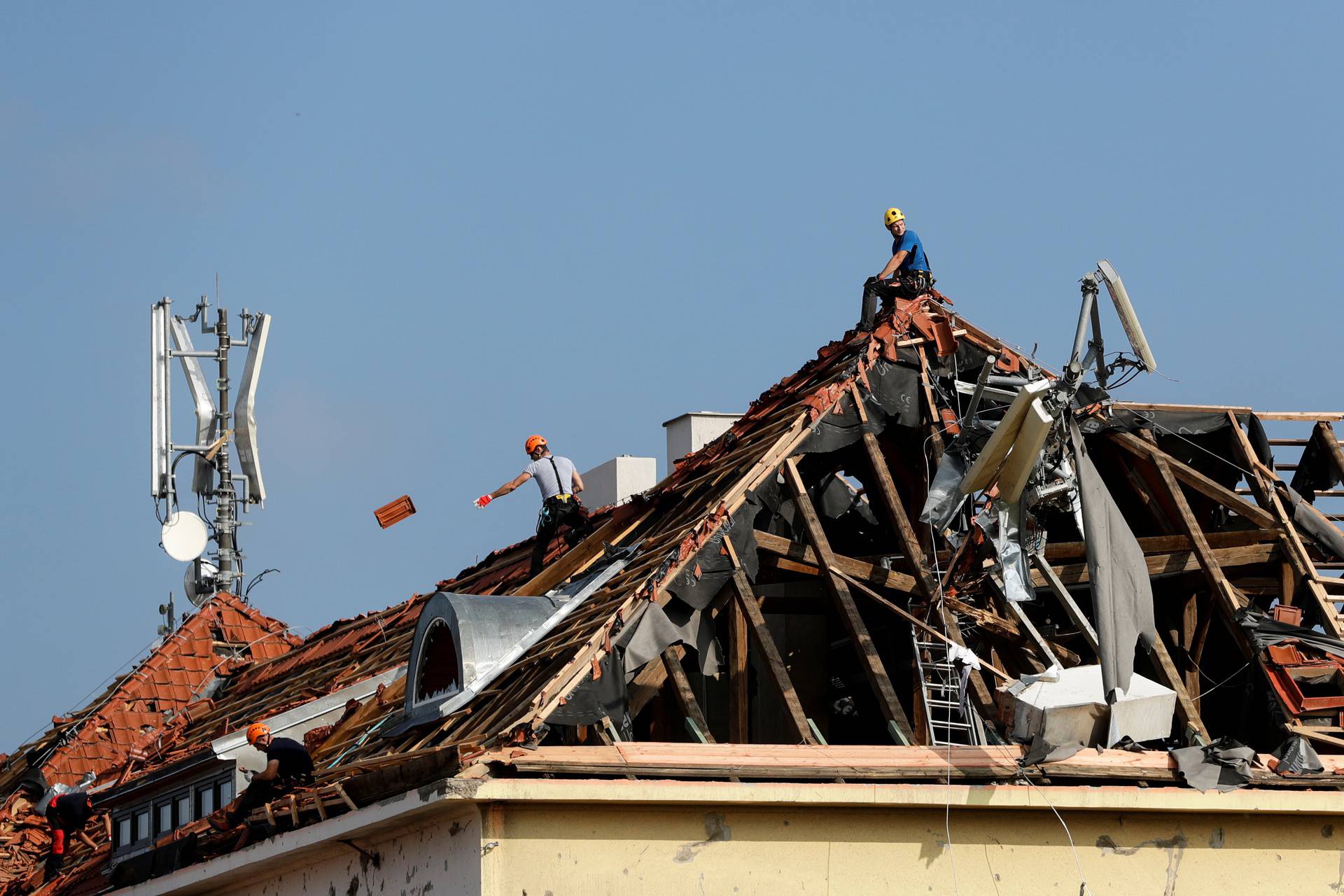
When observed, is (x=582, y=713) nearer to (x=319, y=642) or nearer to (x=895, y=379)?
(x=895, y=379)

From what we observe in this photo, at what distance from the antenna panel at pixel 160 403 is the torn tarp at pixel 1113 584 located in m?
20.2

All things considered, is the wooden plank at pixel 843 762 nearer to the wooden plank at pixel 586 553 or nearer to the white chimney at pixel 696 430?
the wooden plank at pixel 586 553

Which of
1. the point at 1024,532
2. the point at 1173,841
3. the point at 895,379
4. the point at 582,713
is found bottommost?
the point at 1173,841

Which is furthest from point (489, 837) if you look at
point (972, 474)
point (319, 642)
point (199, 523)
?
point (199, 523)

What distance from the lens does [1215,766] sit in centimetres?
1505

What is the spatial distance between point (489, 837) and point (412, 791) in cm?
71

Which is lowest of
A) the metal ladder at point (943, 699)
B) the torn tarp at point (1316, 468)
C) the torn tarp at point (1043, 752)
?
the torn tarp at point (1043, 752)

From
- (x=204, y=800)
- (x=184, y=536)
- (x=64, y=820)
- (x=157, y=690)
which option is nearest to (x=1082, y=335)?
(x=204, y=800)

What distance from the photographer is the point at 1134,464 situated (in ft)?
63.9

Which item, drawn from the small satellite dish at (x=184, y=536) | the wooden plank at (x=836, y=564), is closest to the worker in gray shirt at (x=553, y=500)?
the wooden plank at (x=836, y=564)

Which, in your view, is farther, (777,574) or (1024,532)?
(777,574)

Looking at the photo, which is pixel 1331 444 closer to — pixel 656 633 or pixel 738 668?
pixel 738 668

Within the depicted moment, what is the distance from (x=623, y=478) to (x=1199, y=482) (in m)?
Answer: 10.2

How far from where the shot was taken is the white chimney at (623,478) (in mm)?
27297
